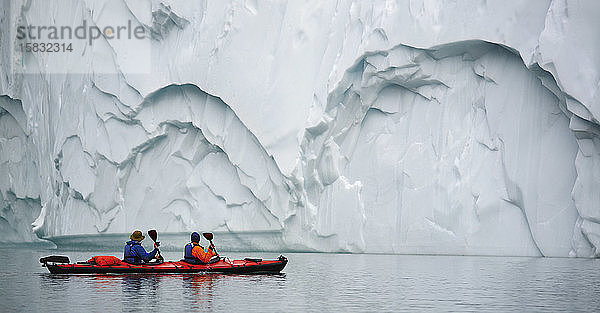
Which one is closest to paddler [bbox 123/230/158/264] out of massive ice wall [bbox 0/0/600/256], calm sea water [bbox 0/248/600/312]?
calm sea water [bbox 0/248/600/312]

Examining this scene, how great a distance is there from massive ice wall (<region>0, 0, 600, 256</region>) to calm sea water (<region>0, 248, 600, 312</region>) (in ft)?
7.74

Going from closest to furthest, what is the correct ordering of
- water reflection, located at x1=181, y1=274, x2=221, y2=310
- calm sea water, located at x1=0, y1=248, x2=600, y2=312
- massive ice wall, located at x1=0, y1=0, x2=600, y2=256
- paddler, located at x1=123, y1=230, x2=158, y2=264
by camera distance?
1. calm sea water, located at x1=0, y1=248, x2=600, y2=312
2. water reflection, located at x1=181, y1=274, x2=221, y2=310
3. paddler, located at x1=123, y1=230, x2=158, y2=264
4. massive ice wall, located at x1=0, y1=0, x2=600, y2=256

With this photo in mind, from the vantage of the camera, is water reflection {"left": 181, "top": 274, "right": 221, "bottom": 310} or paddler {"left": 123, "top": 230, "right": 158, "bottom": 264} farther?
paddler {"left": 123, "top": 230, "right": 158, "bottom": 264}

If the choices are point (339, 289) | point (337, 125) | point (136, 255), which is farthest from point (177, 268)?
point (337, 125)

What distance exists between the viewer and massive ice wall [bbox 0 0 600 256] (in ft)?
54.7

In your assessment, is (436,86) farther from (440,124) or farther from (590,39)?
(590,39)

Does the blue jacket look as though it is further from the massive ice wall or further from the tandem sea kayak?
the massive ice wall

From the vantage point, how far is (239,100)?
21172 millimetres

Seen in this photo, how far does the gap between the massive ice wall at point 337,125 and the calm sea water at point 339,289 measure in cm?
236

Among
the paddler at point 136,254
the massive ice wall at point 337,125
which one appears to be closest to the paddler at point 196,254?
the paddler at point 136,254

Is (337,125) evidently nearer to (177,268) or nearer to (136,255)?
(177,268)

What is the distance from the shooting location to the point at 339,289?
1100cm

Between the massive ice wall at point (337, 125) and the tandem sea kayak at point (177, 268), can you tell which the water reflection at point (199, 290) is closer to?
the tandem sea kayak at point (177, 268)

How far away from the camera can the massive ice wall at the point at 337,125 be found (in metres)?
16.7
